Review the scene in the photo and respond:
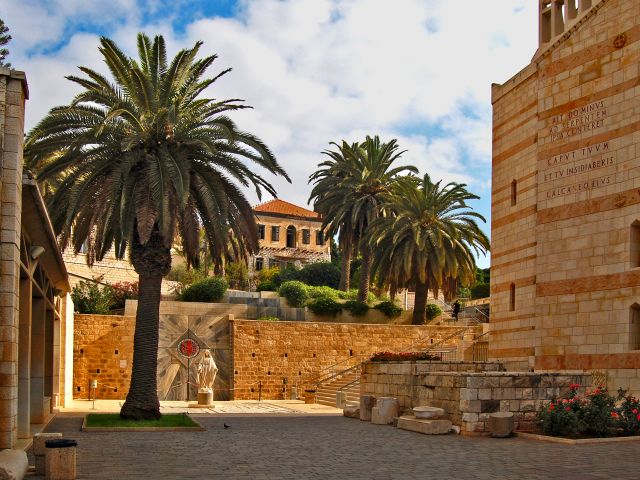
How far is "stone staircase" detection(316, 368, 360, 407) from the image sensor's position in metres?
31.4

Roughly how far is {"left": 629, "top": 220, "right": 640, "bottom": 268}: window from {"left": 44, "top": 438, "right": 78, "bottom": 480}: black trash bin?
14299mm

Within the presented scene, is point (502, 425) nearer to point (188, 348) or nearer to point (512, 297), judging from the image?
point (512, 297)

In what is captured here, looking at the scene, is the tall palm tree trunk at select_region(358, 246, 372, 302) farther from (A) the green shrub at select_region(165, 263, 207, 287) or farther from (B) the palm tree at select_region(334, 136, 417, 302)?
(A) the green shrub at select_region(165, 263, 207, 287)

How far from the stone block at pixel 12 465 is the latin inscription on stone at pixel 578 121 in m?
16.0

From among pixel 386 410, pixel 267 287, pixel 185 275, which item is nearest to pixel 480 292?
pixel 267 287

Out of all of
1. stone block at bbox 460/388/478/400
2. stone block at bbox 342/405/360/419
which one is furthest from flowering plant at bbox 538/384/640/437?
stone block at bbox 342/405/360/419

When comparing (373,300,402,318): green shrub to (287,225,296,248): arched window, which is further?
(287,225,296,248): arched window

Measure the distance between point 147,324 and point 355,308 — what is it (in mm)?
22113

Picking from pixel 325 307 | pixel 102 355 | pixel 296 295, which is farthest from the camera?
pixel 296 295

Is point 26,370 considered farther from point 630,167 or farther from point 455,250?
point 455,250

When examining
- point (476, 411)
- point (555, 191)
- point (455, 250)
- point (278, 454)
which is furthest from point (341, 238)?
point (278, 454)

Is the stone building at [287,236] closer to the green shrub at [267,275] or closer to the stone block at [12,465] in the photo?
the green shrub at [267,275]

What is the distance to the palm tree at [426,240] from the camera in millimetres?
37969

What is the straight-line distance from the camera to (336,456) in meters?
13.2
